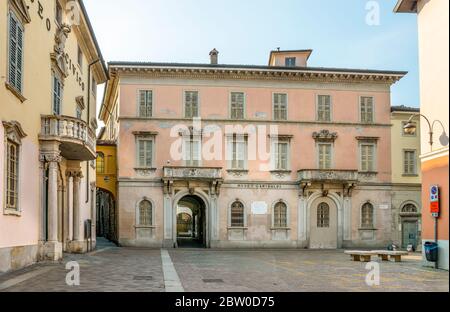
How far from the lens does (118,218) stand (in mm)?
37844

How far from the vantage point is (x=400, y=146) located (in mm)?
40812

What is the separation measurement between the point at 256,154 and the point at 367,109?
8.12 metres

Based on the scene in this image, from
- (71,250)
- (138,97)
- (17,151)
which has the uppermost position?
(138,97)

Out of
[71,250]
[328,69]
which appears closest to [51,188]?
[71,250]

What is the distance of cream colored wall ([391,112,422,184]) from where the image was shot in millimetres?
40625

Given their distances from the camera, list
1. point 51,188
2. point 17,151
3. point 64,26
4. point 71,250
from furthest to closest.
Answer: point 71,250, point 64,26, point 51,188, point 17,151

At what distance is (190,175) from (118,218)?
5.22m

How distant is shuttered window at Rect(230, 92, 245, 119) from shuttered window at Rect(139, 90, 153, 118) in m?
5.14

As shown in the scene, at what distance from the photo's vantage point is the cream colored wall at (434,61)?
19125mm

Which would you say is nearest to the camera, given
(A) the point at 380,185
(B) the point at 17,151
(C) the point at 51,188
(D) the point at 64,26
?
(B) the point at 17,151

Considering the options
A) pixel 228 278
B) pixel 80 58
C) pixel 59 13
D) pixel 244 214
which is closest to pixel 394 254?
pixel 228 278

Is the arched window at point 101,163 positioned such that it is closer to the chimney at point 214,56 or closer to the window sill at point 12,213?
the chimney at point 214,56

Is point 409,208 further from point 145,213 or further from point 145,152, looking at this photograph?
point 145,152

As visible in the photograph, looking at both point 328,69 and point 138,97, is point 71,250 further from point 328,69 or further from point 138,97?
point 328,69
